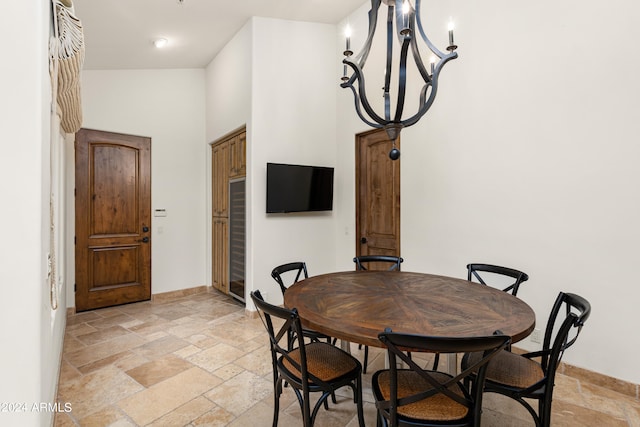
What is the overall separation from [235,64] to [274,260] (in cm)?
265

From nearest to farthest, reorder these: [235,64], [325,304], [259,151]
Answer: [325,304] → [259,151] → [235,64]

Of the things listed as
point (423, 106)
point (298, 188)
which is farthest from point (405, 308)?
point (298, 188)

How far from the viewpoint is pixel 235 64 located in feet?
13.9

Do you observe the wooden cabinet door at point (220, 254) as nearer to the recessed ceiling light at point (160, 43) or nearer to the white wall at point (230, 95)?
the white wall at point (230, 95)

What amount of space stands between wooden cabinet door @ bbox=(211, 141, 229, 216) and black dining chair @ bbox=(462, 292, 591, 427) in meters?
3.85

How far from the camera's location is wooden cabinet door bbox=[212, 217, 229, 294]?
472 centimetres

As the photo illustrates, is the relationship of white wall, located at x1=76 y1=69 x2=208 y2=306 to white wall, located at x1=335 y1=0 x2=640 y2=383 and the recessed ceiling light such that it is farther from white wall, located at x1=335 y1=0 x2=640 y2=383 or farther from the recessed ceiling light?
white wall, located at x1=335 y1=0 x2=640 y2=383

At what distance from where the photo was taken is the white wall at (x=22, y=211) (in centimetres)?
113

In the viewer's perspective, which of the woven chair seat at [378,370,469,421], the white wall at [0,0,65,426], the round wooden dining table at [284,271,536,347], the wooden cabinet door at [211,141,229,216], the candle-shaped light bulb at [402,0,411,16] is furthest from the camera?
the wooden cabinet door at [211,141,229,216]

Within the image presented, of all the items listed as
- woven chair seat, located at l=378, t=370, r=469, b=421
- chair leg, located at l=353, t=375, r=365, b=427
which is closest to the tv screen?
chair leg, located at l=353, t=375, r=365, b=427

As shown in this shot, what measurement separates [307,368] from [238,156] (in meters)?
3.26

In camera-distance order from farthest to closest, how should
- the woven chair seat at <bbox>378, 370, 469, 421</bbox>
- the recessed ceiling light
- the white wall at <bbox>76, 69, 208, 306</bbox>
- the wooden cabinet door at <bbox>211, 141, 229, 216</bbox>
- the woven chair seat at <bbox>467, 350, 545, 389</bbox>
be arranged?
the wooden cabinet door at <bbox>211, 141, 229, 216</bbox> < the white wall at <bbox>76, 69, 208, 306</bbox> < the recessed ceiling light < the woven chair seat at <bbox>467, 350, 545, 389</bbox> < the woven chair seat at <bbox>378, 370, 469, 421</bbox>

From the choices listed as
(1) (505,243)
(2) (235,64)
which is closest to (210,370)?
(1) (505,243)

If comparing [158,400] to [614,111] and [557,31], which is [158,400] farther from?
[557,31]
